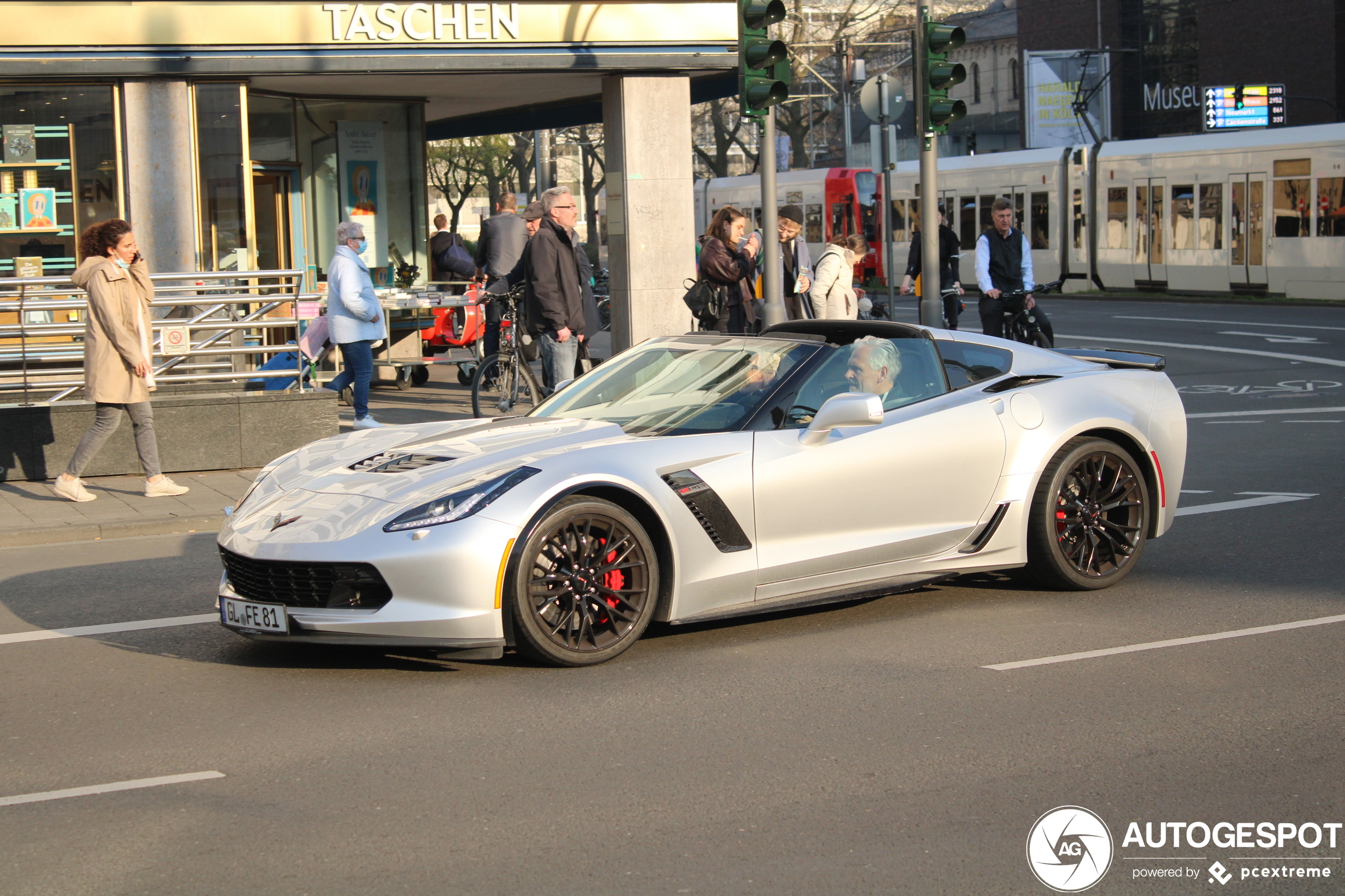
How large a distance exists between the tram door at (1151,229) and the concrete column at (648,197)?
18.0 metres

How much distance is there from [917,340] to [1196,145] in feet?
81.9

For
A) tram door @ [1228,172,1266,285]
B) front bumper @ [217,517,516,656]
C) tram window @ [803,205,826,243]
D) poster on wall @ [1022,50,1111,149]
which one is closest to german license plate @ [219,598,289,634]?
front bumper @ [217,517,516,656]

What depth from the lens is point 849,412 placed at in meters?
6.18

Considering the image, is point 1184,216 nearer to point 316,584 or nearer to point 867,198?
point 867,198

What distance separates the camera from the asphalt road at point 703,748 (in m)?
3.95

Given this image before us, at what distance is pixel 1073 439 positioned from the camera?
7117 mm

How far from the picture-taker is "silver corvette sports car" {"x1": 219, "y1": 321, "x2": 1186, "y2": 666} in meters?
5.59

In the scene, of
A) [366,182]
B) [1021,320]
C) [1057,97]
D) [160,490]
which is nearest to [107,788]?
[160,490]

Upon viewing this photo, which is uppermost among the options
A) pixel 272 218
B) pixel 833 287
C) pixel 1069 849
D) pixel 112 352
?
pixel 272 218

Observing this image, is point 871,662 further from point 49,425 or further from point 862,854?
point 49,425

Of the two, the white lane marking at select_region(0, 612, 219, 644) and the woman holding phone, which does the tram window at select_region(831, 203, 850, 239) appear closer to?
the woman holding phone

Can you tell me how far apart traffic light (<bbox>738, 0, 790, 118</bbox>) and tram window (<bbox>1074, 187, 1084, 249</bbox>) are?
855 inches

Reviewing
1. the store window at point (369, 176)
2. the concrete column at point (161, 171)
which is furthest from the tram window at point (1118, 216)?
the concrete column at point (161, 171)

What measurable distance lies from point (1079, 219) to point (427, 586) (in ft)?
99.3
